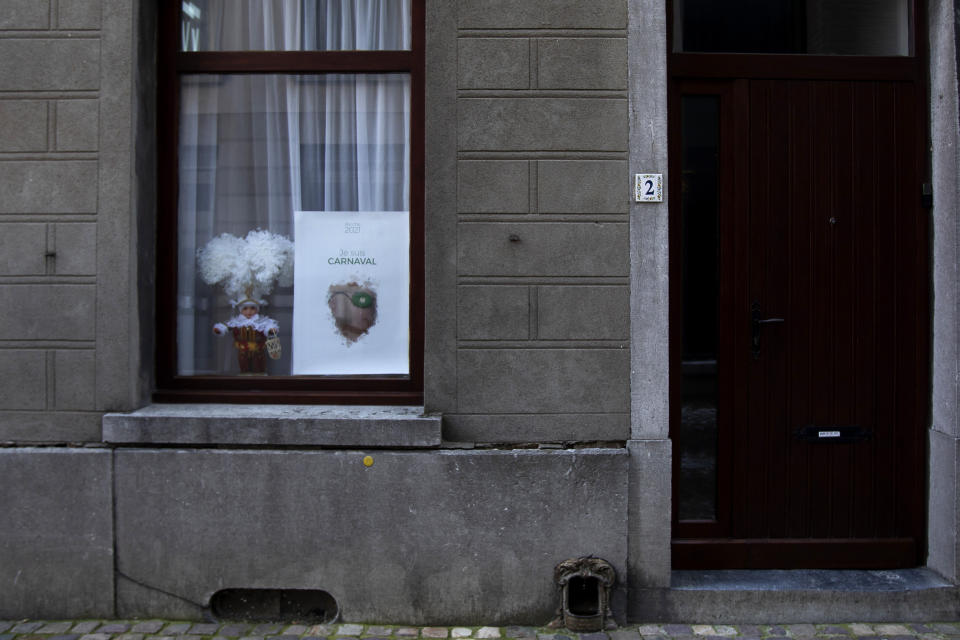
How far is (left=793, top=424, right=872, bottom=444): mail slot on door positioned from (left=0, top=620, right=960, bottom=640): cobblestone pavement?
0.98m

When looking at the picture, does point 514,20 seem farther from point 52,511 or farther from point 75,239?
point 52,511

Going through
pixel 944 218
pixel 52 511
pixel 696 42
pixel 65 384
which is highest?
pixel 696 42

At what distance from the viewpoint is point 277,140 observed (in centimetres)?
485

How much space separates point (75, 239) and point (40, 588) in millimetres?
1862

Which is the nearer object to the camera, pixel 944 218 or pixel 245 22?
pixel 944 218

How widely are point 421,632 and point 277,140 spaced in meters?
2.87

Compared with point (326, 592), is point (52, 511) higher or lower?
higher

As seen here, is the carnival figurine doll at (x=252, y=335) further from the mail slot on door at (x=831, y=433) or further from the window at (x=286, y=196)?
the mail slot on door at (x=831, y=433)

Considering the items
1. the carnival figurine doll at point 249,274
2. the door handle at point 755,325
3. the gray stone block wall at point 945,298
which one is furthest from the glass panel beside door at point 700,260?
the carnival figurine doll at point 249,274

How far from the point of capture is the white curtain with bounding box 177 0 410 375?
479 cm

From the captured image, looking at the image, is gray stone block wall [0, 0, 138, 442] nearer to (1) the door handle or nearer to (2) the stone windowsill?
(2) the stone windowsill

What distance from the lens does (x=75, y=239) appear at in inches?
174

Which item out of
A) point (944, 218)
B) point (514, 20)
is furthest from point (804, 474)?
point (514, 20)

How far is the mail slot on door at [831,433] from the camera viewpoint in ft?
15.2
